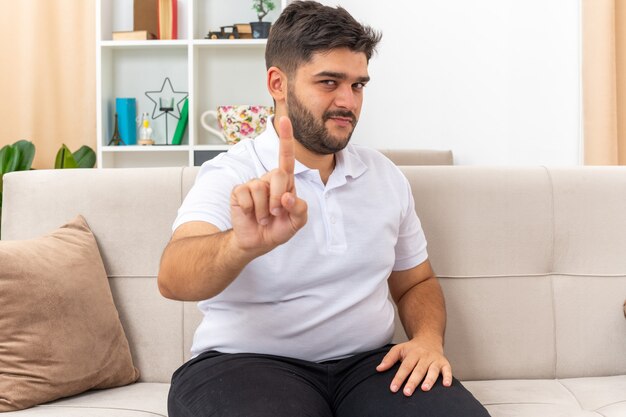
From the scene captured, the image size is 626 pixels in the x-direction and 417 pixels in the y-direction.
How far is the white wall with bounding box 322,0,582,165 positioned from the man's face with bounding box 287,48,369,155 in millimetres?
2306

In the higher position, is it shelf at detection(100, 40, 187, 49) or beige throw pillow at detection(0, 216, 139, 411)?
shelf at detection(100, 40, 187, 49)

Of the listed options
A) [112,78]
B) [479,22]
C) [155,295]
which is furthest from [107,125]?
[155,295]

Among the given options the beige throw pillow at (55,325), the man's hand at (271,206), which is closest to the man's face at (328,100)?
the man's hand at (271,206)

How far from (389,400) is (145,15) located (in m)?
2.79

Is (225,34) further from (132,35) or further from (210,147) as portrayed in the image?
(210,147)

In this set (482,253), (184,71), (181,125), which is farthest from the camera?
(184,71)

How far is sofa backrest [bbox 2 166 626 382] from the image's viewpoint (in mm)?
1771

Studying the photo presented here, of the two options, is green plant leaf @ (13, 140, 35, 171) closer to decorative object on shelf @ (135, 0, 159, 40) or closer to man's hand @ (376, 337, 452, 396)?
decorative object on shelf @ (135, 0, 159, 40)

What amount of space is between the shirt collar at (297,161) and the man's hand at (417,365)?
1.19 ft

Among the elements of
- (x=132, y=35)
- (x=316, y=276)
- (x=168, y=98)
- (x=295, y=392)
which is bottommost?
(x=295, y=392)

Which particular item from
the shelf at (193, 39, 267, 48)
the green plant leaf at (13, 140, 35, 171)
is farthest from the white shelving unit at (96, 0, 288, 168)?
the green plant leaf at (13, 140, 35, 171)

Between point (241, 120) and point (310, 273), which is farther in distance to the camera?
point (241, 120)

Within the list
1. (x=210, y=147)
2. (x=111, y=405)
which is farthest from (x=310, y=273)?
(x=210, y=147)

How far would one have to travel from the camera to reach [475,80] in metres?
3.83
